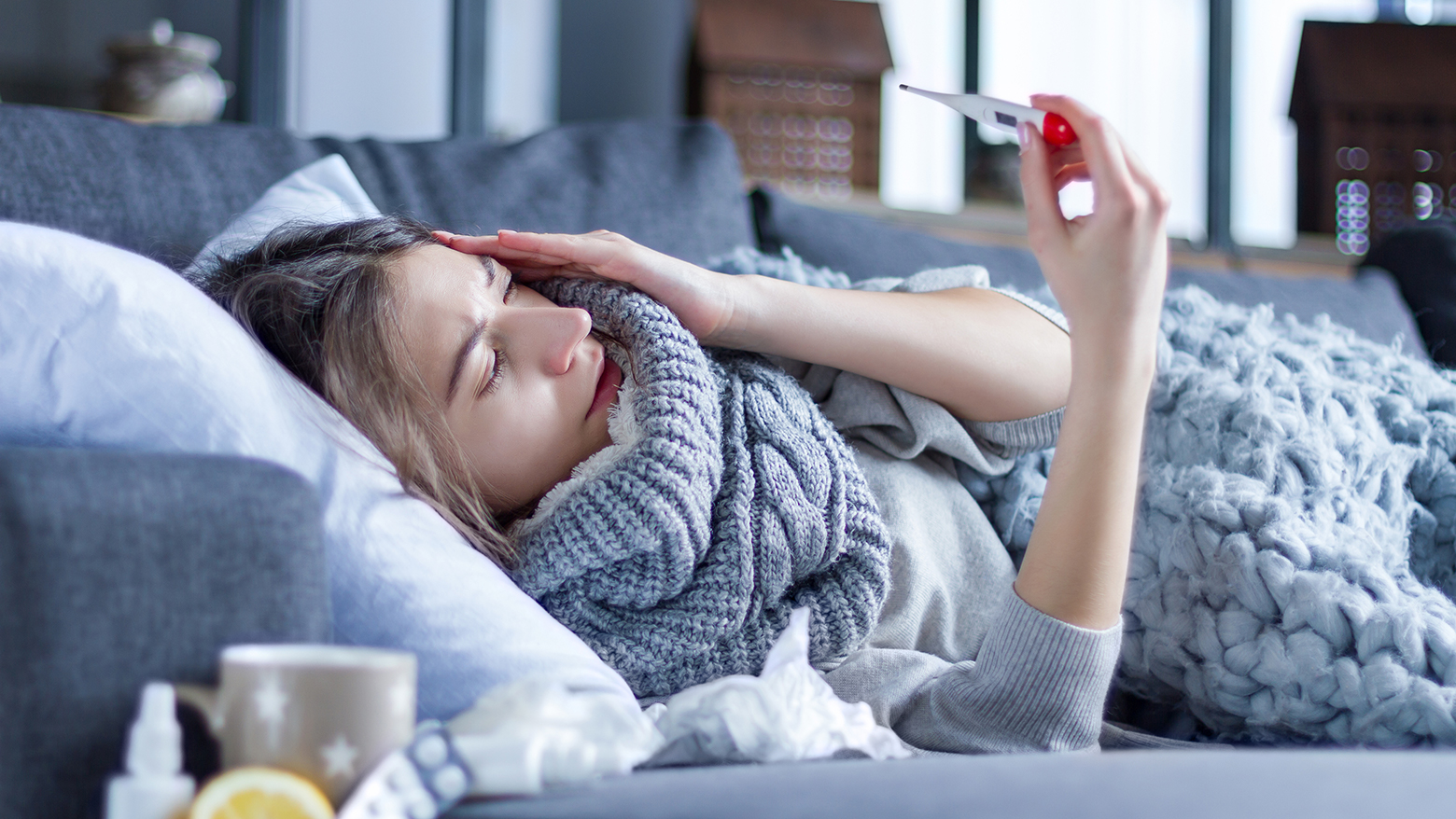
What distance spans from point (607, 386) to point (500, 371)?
98 millimetres

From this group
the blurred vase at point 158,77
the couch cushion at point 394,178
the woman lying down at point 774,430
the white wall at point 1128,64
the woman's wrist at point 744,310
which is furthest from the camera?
the white wall at point 1128,64

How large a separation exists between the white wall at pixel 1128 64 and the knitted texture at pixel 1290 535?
2235mm

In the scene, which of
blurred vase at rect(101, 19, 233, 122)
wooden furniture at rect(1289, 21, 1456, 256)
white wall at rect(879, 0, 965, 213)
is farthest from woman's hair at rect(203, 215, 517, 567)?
white wall at rect(879, 0, 965, 213)

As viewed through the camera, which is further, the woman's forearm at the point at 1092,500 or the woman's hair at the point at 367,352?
the woman's hair at the point at 367,352

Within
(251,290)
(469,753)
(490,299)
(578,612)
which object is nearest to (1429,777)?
(469,753)

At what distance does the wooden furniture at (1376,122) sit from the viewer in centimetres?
231

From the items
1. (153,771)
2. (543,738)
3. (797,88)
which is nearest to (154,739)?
(153,771)

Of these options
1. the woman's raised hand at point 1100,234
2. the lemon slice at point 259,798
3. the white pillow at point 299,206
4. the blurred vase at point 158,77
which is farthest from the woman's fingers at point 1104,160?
the blurred vase at point 158,77

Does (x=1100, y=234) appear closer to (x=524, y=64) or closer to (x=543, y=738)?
(x=543, y=738)

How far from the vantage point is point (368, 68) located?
8.45ft

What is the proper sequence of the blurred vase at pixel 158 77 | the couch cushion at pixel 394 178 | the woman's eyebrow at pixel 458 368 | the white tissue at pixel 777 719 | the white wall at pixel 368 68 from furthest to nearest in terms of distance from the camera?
the white wall at pixel 368 68 → the blurred vase at pixel 158 77 → the couch cushion at pixel 394 178 → the woman's eyebrow at pixel 458 368 → the white tissue at pixel 777 719

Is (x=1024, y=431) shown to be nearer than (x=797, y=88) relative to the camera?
Yes

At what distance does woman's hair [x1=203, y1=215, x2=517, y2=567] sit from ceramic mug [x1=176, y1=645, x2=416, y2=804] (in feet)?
0.90

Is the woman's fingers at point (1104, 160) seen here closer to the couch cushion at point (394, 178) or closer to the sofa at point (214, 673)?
the sofa at point (214, 673)
